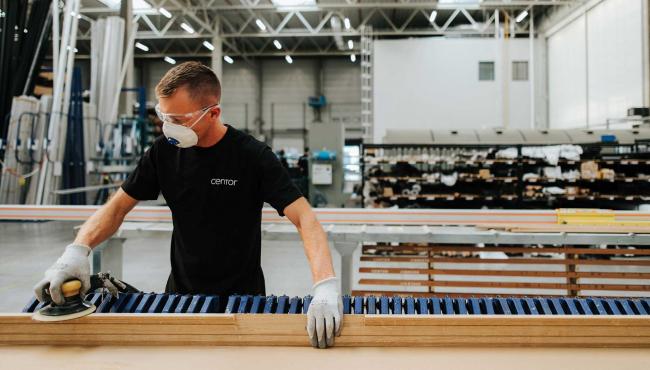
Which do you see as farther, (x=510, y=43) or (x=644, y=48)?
(x=510, y=43)

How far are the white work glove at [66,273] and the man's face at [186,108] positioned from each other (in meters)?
0.57

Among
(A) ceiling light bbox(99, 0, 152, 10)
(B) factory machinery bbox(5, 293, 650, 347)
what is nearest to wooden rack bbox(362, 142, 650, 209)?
(B) factory machinery bbox(5, 293, 650, 347)

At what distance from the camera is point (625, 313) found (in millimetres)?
1478

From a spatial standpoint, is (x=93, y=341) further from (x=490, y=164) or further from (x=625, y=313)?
(x=490, y=164)

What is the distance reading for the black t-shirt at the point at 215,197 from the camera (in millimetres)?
1831

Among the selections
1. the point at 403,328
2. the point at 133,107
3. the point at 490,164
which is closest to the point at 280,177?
the point at 403,328

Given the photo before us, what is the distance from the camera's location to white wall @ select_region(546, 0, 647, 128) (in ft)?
33.0

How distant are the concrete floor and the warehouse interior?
5cm

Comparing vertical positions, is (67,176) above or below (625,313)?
above

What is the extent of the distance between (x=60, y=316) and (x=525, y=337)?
1.33 metres

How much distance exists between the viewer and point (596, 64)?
11523 mm

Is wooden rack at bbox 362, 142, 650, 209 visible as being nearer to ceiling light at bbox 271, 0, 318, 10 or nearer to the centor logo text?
the centor logo text

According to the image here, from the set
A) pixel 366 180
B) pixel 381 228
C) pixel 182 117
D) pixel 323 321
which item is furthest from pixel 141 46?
pixel 323 321

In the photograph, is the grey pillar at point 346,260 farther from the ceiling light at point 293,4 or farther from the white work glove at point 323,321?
the ceiling light at point 293,4
